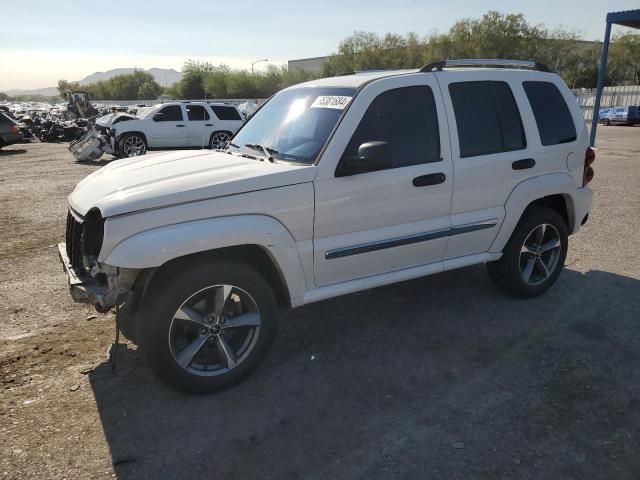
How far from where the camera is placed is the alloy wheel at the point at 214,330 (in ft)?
10.5

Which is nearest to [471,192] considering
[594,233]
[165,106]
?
[594,233]

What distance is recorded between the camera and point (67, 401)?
3.26 metres

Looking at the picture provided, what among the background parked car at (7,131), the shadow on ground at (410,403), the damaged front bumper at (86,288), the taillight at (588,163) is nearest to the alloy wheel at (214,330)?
the shadow on ground at (410,403)

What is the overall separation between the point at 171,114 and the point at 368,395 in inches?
593

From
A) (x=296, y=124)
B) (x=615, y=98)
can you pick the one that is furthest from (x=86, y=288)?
(x=615, y=98)

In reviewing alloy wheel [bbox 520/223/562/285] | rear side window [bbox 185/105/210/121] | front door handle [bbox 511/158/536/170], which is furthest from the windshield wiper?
rear side window [bbox 185/105/210/121]

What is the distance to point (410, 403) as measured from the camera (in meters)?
3.21

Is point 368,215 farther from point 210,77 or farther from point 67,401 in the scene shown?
point 210,77

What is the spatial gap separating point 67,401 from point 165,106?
1474 cm

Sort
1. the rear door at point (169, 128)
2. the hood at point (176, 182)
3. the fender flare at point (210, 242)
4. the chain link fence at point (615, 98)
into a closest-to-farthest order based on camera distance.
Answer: the fender flare at point (210, 242) → the hood at point (176, 182) → the rear door at point (169, 128) → the chain link fence at point (615, 98)

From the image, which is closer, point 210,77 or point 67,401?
point 67,401

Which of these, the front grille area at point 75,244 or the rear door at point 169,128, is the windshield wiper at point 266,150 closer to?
the front grille area at point 75,244

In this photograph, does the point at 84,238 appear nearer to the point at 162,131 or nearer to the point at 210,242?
the point at 210,242

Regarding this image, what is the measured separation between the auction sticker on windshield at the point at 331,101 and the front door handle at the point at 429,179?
758 millimetres
